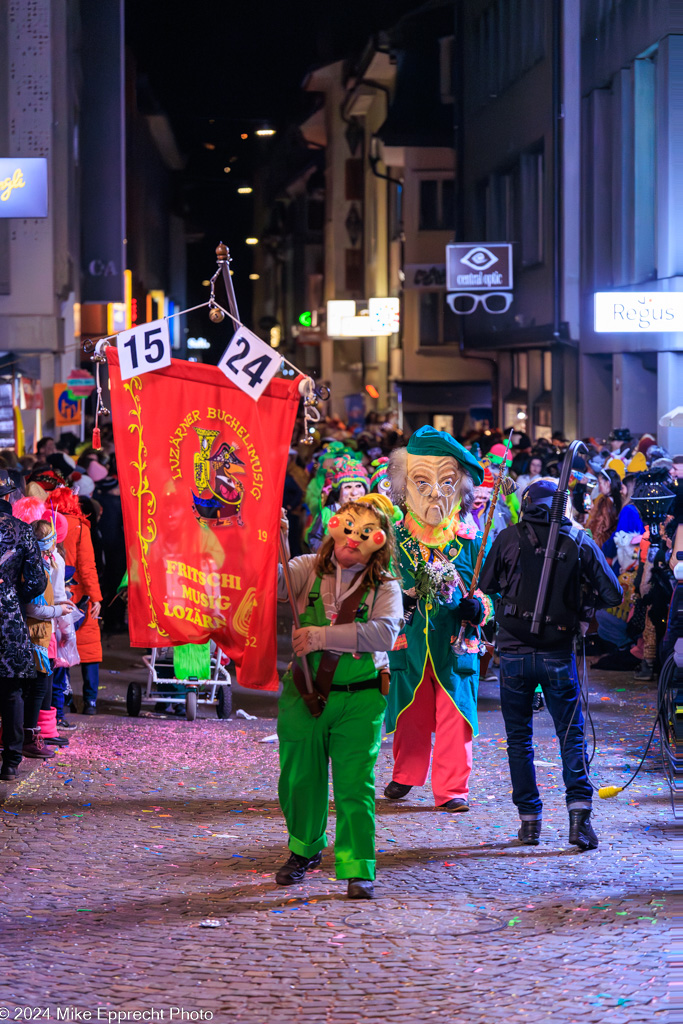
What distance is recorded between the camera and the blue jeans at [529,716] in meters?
7.58

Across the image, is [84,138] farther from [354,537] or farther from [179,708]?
[354,537]

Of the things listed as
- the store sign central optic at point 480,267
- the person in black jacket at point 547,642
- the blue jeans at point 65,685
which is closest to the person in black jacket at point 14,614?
the blue jeans at point 65,685

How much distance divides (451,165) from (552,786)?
34.4 metres

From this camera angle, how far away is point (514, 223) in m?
34.1

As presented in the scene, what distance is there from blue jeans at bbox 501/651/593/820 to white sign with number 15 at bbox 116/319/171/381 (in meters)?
3.09

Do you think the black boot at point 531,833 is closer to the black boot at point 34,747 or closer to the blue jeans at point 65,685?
the black boot at point 34,747

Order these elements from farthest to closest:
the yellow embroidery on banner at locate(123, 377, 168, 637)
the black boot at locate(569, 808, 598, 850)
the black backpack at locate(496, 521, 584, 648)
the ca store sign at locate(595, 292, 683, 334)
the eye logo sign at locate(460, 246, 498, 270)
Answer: the eye logo sign at locate(460, 246, 498, 270), the ca store sign at locate(595, 292, 683, 334), the yellow embroidery on banner at locate(123, 377, 168, 637), the black backpack at locate(496, 521, 584, 648), the black boot at locate(569, 808, 598, 850)

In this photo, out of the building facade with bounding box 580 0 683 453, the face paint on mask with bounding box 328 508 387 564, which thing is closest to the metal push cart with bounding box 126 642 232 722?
the face paint on mask with bounding box 328 508 387 564

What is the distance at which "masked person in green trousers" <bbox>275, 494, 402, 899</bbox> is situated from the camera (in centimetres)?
668

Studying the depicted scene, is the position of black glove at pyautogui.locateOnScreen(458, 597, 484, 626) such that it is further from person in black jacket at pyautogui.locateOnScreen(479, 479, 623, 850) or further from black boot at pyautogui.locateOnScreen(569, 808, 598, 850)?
black boot at pyautogui.locateOnScreen(569, 808, 598, 850)

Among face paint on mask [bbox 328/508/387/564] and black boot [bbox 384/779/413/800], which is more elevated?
face paint on mask [bbox 328/508/387/564]

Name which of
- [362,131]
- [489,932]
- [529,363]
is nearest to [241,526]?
[489,932]

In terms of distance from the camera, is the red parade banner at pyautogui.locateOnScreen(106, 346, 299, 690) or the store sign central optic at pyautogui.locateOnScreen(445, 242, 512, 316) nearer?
the red parade banner at pyautogui.locateOnScreen(106, 346, 299, 690)

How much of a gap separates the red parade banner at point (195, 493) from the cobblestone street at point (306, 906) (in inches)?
41.2
